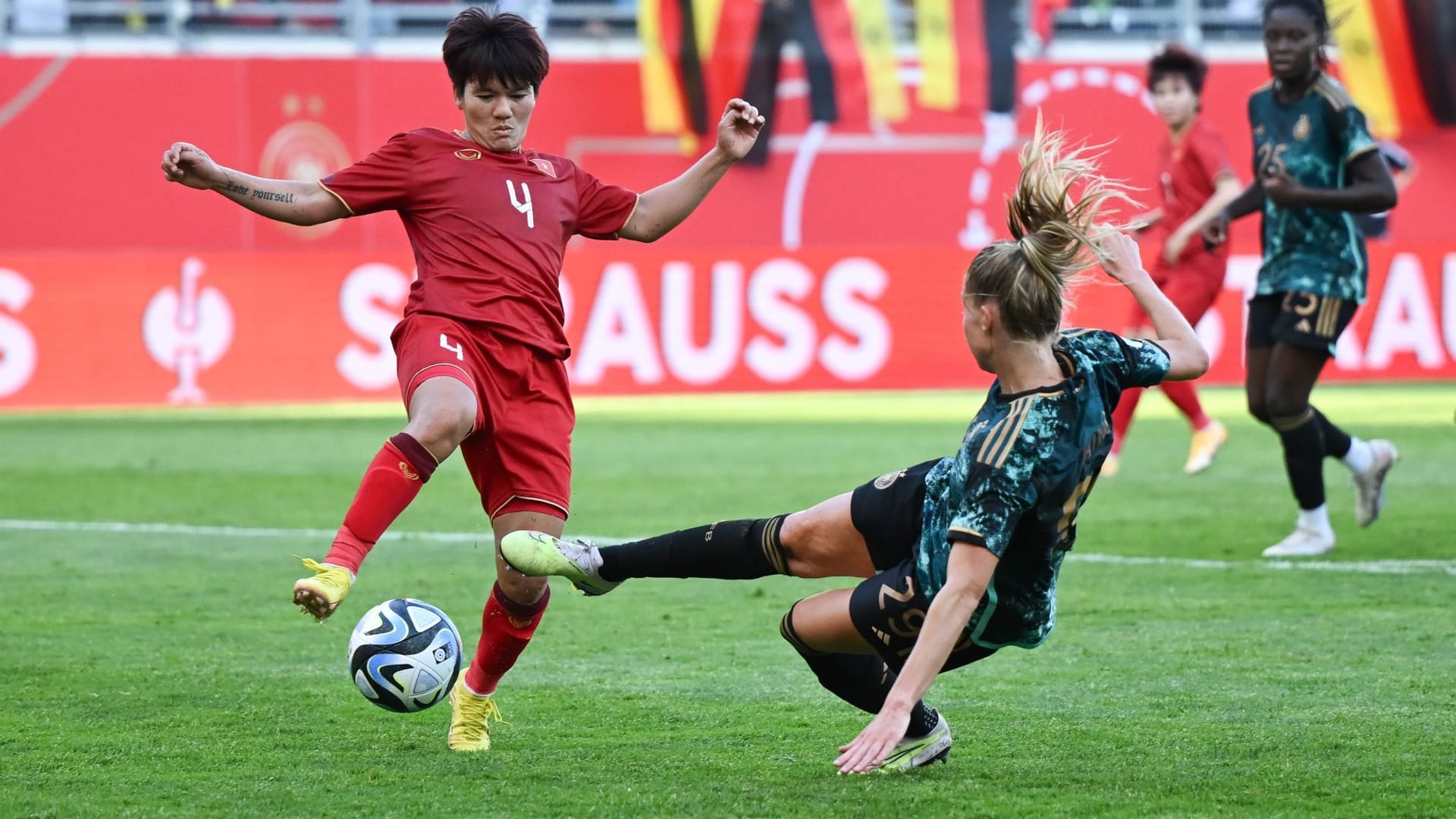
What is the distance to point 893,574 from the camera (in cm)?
414

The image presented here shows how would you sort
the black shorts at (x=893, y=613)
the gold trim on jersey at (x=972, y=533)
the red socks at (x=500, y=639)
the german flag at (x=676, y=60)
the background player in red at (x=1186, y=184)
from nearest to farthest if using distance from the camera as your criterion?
1. the gold trim on jersey at (x=972, y=533)
2. the black shorts at (x=893, y=613)
3. the red socks at (x=500, y=639)
4. the background player in red at (x=1186, y=184)
5. the german flag at (x=676, y=60)

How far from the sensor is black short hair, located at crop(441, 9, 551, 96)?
491cm

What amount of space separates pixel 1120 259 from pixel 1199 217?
653 cm

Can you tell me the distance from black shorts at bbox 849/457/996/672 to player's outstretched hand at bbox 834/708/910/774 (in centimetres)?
29

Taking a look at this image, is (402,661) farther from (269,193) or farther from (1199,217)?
(1199,217)

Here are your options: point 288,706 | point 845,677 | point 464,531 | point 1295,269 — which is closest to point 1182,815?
point 845,677

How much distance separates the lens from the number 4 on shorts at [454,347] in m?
4.76

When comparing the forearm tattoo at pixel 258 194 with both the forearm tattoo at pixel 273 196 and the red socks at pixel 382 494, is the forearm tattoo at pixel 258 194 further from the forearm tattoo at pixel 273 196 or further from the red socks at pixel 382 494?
the red socks at pixel 382 494

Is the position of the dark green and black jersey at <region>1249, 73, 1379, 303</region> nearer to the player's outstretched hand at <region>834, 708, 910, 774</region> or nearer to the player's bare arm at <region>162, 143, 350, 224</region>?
the player's bare arm at <region>162, 143, 350, 224</region>

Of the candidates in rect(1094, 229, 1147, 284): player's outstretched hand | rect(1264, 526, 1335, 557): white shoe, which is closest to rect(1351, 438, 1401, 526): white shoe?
rect(1264, 526, 1335, 557): white shoe

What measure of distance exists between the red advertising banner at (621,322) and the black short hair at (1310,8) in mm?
9238

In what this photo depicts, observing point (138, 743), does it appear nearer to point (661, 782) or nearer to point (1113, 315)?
point (661, 782)

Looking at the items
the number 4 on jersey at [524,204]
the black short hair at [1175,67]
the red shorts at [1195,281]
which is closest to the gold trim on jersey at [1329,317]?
the red shorts at [1195,281]

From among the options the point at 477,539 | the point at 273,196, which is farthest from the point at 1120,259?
the point at 477,539
